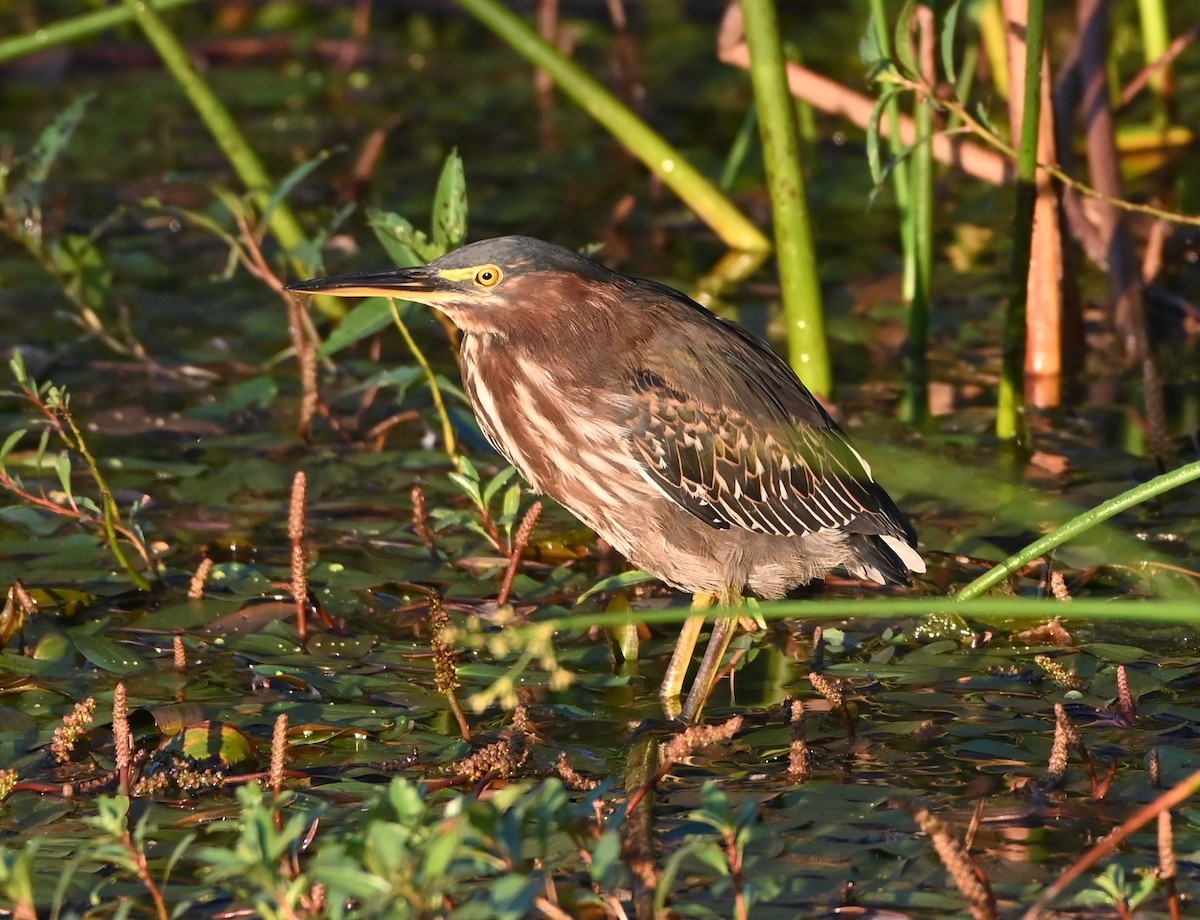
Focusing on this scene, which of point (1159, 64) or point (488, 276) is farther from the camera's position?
point (1159, 64)

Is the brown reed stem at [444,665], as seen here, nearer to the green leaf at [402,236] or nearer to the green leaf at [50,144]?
the green leaf at [402,236]

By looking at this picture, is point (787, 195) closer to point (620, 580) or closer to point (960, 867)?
point (620, 580)

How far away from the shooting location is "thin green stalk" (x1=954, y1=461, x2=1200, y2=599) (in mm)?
3578

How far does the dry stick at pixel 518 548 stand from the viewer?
463 cm

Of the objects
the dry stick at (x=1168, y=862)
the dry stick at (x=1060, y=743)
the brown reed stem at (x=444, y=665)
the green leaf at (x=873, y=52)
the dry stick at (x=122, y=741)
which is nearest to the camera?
the dry stick at (x=1168, y=862)

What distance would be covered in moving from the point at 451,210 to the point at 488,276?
636 millimetres

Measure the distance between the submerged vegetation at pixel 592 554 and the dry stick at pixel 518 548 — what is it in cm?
1

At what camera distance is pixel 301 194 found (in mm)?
8758

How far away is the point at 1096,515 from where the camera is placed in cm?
377

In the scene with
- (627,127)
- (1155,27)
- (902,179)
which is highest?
(1155,27)

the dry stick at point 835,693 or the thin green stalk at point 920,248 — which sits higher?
the thin green stalk at point 920,248

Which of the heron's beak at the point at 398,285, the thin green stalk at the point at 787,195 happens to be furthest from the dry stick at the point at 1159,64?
the heron's beak at the point at 398,285

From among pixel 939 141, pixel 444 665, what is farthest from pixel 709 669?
pixel 939 141

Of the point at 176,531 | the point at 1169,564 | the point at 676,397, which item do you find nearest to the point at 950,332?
the point at 1169,564
